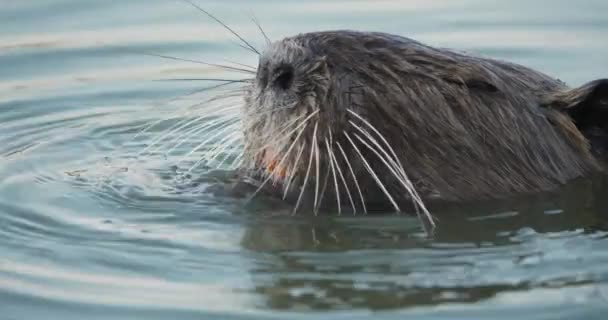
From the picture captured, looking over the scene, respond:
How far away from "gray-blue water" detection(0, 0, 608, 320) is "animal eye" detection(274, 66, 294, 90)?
1.72 ft

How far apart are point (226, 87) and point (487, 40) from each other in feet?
5.63

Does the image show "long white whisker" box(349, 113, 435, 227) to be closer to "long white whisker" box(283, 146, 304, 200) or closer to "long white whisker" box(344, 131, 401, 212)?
"long white whisker" box(344, 131, 401, 212)

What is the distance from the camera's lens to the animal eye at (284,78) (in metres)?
5.22

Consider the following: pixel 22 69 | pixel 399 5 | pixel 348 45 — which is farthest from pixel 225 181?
pixel 399 5

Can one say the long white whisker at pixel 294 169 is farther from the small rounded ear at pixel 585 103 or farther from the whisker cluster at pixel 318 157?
the small rounded ear at pixel 585 103

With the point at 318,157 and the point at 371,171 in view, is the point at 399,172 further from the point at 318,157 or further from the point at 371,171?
the point at 318,157

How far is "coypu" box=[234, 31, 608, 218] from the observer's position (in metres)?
5.21

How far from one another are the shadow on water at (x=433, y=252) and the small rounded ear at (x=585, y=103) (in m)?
0.24

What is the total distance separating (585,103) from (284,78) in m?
1.19

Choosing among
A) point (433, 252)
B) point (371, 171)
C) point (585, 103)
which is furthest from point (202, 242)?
point (585, 103)

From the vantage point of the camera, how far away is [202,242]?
5.21 meters

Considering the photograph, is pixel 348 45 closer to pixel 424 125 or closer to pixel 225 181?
pixel 424 125

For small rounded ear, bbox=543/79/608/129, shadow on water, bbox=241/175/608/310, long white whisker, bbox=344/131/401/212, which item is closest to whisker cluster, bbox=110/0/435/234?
long white whisker, bbox=344/131/401/212

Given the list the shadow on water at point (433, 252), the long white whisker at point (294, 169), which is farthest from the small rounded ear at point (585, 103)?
the long white whisker at point (294, 169)
